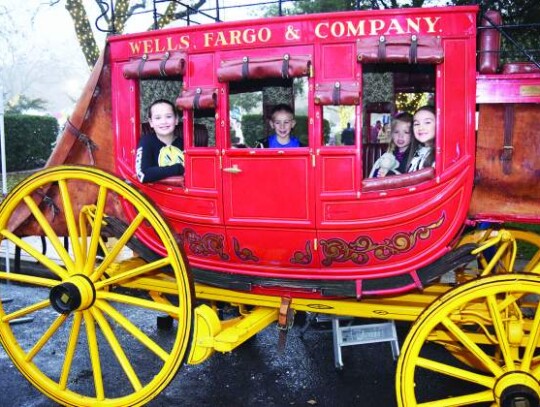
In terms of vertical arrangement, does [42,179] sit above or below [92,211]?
above

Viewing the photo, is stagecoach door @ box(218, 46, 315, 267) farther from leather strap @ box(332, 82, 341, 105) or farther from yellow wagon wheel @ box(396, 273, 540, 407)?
yellow wagon wheel @ box(396, 273, 540, 407)

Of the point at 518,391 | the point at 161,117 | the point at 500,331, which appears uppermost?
the point at 161,117

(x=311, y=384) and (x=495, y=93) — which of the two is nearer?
(x=495, y=93)

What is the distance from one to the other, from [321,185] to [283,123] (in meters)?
0.78

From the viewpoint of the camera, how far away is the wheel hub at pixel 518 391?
97.7 inches

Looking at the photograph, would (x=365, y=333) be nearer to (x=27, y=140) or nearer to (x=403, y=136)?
(x=403, y=136)

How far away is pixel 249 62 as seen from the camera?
2.96m

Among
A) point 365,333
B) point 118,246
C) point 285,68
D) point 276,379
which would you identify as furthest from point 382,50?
point 276,379

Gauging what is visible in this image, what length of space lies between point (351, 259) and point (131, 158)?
1471mm

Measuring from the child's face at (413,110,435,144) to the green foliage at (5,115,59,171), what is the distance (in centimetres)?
1395

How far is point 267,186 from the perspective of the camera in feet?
9.98

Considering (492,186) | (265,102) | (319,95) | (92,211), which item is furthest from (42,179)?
(492,186)

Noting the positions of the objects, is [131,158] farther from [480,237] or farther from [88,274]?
[480,237]

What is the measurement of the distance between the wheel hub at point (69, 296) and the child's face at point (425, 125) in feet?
6.56
